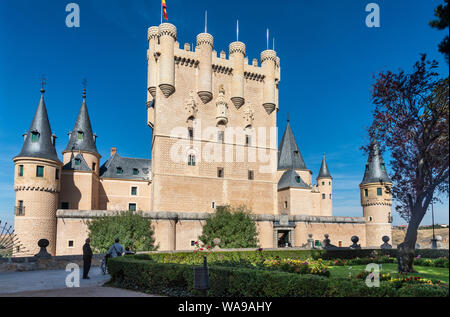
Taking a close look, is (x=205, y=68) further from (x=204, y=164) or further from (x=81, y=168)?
(x=81, y=168)

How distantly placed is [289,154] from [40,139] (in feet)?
97.1

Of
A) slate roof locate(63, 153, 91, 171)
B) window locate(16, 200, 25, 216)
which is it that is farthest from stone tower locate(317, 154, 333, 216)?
window locate(16, 200, 25, 216)

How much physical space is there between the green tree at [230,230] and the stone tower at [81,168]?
12249mm

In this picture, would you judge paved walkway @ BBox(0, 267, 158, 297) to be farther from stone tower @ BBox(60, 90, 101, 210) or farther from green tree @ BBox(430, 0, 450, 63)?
stone tower @ BBox(60, 90, 101, 210)

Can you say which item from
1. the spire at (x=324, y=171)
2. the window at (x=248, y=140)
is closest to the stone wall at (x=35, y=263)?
the window at (x=248, y=140)

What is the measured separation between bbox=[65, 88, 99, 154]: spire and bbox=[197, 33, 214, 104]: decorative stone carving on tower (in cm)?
1303

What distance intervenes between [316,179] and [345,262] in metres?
30.8

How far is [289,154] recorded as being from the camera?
46906 millimetres

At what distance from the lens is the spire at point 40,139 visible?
30.1 meters

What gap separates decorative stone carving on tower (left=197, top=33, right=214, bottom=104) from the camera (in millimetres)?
38938
